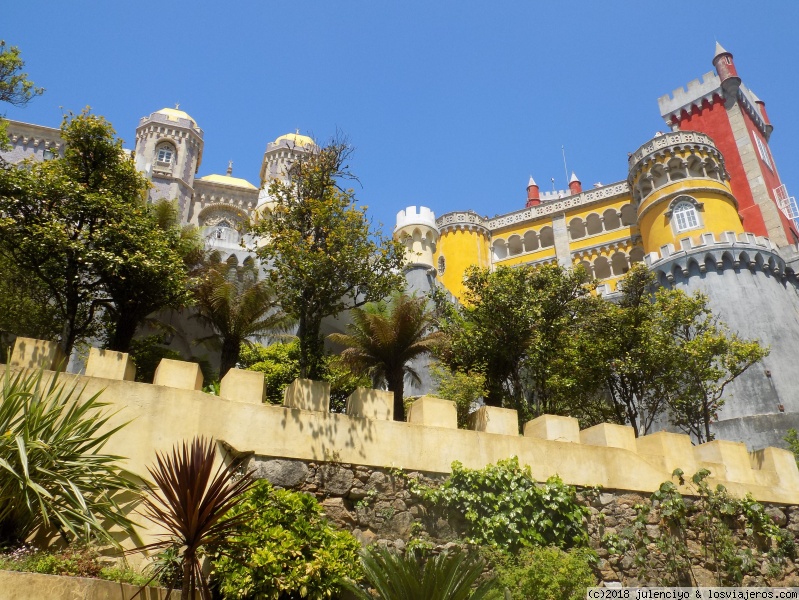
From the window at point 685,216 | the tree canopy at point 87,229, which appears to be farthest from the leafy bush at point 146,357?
the window at point 685,216

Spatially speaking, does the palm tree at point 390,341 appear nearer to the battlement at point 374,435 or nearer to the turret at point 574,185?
the battlement at point 374,435

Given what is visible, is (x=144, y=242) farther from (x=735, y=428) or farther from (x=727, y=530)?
(x=735, y=428)

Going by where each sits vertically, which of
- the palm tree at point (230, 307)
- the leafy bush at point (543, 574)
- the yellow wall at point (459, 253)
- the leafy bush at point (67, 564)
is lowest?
the leafy bush at point (543, 574)

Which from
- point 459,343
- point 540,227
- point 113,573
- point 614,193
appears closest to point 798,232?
point 614,193

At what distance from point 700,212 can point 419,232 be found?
17.1m

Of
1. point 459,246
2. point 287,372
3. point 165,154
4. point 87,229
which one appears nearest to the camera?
point 87,229

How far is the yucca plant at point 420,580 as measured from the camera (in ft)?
24.0

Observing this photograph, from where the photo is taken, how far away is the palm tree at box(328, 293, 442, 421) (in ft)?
A: 55.7

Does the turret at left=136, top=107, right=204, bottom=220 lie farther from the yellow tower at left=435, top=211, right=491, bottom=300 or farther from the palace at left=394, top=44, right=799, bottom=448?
the palace at left=394, top=44, right=799, bottom=448

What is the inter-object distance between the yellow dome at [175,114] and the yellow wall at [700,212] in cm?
3838

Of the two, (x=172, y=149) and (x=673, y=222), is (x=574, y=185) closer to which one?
(x=673, y=222)

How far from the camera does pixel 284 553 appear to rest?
Answer: 25.0 ft

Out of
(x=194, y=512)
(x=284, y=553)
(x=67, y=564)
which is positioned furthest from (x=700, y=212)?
(x=67, y=564)

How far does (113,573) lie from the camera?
6.86 metres
